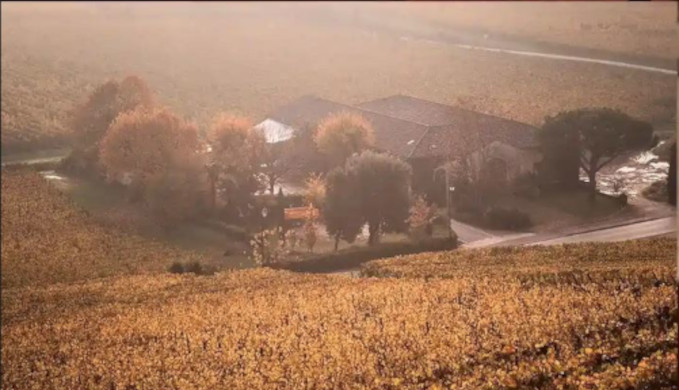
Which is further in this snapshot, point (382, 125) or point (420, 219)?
point (382, 125)

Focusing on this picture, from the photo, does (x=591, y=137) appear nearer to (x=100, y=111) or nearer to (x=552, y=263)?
(x=552, y=263)

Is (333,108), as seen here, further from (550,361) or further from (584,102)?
(550,361)

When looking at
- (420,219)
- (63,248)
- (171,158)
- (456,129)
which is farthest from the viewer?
(171,158)

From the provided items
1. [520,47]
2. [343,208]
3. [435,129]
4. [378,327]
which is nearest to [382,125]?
[435,129]

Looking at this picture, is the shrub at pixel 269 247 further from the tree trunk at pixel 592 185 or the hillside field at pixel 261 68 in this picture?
the tree trunk at pixel 592 185

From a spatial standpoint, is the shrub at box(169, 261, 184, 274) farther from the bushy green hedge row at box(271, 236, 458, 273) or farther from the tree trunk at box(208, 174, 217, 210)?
the tree trunk at box(208, 174, 217, 210)
